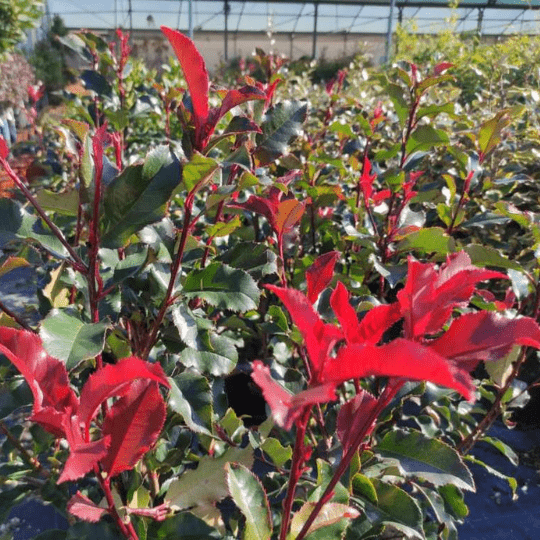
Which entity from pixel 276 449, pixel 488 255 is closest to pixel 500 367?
pixel 488 255

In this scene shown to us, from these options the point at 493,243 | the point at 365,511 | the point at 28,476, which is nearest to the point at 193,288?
the point at 365,511

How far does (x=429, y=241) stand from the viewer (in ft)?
3.93

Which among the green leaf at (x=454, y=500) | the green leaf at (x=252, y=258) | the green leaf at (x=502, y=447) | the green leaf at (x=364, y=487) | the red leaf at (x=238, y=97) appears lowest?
the green leaf at (x=502, y=447)

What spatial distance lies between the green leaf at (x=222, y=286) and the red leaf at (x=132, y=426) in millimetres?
289

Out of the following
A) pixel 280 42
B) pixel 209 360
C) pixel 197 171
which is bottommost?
pixel 209 360

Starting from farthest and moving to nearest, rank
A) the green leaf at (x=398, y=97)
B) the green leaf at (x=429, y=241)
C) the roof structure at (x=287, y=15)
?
the roof structure at (x=287, y=15)
the green leaf at (x=398, y=97)
the green leaf at (x=429, y=241)

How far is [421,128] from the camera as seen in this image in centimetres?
146

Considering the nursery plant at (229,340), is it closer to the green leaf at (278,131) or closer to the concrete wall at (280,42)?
the green leaf at (278,131)

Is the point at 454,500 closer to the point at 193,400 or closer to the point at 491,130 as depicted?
the point at 193,400

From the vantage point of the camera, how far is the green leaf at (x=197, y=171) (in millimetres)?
720

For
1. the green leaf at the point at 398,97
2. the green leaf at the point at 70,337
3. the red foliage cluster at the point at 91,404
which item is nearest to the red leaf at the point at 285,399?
the red foliage cluster at the point at 91,404

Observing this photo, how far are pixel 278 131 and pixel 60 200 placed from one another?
0.46 meters

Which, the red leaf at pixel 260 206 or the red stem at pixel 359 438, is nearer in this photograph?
the red stem at pixel 359 438

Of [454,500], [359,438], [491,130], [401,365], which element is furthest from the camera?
[491,130]
